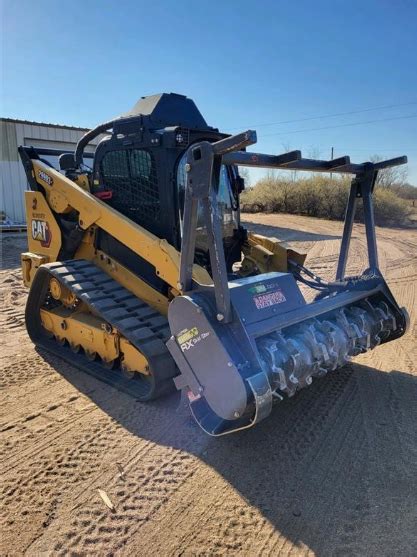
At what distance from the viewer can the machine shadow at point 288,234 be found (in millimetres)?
14016

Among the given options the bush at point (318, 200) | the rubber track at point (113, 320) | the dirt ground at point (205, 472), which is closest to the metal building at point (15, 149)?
the rubber track at point (113, 320)

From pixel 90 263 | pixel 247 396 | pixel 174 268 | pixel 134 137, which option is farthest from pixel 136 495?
pixel 134 137

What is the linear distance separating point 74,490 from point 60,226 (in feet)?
9.87

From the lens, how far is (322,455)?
10.1ft

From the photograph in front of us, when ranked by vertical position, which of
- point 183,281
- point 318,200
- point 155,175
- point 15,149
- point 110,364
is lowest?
point 110,364

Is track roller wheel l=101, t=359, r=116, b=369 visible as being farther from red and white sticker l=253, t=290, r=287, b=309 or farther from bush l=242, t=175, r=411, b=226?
bush l=242, t=175, r=411, b=226

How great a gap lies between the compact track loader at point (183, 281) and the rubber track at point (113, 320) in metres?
0.01

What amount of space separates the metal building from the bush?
10.9 meters

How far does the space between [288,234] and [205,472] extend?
41.7 feet

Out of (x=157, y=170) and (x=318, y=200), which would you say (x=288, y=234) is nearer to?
(x=318, y=200)

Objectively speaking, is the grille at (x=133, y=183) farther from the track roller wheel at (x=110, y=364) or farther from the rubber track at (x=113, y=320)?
the track roller wheel at (x=110, y=364)

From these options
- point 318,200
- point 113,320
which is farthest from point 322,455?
point 318,200

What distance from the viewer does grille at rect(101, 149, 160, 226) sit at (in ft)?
14.4

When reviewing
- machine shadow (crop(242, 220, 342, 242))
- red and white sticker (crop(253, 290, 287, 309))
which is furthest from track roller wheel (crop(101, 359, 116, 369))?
machine shadow (crop(242, 220, 342, 242))
